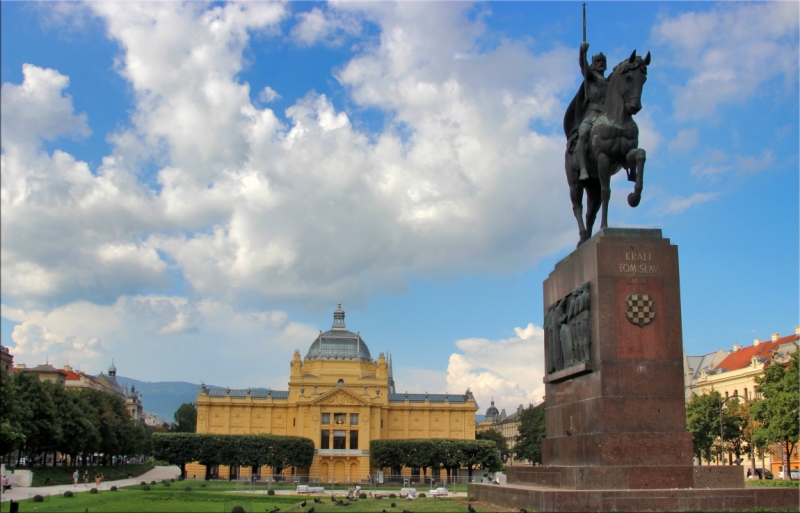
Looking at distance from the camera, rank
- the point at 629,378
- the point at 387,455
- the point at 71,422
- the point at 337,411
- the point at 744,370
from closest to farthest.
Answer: the point at 629,378, the point at 71,422, the point at 744,370, the point at 387,455, the point at 337,411

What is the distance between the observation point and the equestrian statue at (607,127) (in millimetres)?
18047

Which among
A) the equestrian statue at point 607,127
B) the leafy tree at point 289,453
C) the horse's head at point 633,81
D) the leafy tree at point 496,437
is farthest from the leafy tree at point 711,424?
the leafy tree at point 496,437

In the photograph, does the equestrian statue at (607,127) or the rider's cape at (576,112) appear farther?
the rider's cape at (576,112)

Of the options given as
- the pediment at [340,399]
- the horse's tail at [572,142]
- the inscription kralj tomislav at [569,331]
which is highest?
the horse's tail at [572,142]

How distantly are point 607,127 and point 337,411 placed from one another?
90.6m

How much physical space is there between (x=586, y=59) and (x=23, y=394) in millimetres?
59829

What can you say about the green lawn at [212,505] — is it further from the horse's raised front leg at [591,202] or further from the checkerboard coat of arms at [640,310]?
the horse's raised front leg at [591,202]

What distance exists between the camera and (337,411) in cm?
10450

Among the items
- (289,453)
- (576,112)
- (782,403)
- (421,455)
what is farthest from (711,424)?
(576,112)

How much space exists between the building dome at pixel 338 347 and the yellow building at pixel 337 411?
3 cm

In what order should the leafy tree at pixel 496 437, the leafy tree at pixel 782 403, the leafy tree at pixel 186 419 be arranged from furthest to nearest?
the leafy tree at pixel 186 419
the leafy tree at pixel 496 437
the leafy tree at pixel 782 403

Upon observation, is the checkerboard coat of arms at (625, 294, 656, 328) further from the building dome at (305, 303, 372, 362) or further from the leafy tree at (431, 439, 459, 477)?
the building dome at (305, 303, 372, 362)

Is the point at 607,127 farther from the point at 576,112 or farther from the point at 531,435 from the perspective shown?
the point at 531,435

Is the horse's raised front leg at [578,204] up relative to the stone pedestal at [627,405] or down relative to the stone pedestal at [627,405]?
up
